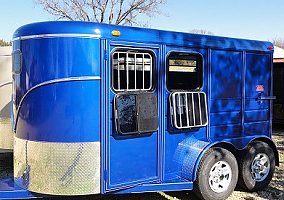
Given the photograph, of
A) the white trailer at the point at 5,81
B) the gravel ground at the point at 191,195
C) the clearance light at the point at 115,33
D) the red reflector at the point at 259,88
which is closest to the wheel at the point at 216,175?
the gravel ground at the point at 191,195

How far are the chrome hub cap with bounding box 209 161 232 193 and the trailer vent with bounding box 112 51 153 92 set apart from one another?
1.51 m

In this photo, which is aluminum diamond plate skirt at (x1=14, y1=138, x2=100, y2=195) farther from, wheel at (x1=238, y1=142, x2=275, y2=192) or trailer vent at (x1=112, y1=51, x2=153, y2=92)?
wheel at (x1=238, y1=142, x2=275, y2=192)

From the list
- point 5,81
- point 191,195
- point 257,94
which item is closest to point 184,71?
point 257,94

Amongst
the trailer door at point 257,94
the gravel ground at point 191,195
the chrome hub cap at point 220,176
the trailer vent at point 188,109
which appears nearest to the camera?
the trailer vent at point 188,109

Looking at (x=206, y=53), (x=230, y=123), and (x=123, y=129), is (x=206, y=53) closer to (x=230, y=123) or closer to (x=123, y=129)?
(x=230, y=123)

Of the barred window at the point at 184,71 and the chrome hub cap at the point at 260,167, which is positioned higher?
the barred window at the point at 184,71

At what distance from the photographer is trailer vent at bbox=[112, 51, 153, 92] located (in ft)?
15.3

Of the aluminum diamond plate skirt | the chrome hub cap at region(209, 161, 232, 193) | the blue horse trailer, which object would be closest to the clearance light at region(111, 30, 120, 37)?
the blue horse trailer

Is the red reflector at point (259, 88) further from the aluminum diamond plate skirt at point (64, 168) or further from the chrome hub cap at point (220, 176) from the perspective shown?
the aluminum diamond plate skirt at point (64, 168)

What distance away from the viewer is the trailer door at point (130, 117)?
462cm

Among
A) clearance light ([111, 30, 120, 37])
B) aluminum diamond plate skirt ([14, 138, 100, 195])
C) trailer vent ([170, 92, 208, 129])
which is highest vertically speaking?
clearance light ([111, 30, 120, 37])

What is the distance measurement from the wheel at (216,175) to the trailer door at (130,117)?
706 mm

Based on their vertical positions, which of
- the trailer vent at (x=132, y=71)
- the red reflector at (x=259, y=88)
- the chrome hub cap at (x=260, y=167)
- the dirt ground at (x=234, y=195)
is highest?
the trailer vent at (x=132, y=71)

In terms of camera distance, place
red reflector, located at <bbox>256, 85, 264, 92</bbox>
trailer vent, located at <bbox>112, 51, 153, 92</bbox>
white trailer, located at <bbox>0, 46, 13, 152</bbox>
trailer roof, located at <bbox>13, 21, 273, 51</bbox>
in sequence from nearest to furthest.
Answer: trailer roof, located at <bbox>13, 21, 273, 51</bbox> → trailer vent, located at <bbox>112, 51, 153, 92</bbox> → red reflector, located at <bbox>256, 85, 264, 92</bbox> → white trailer, located at <bbox>0, 46, 13, 152</bbox>
